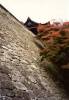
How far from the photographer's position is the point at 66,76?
13.1 metres

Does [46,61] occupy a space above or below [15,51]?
below

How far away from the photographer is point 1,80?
27.0 ft

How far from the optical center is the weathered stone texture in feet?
27.7

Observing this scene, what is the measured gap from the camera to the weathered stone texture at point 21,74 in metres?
8.43

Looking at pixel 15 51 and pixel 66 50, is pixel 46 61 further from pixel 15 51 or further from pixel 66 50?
pixel 15 51

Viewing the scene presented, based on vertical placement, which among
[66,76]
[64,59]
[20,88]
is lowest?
[66,76]

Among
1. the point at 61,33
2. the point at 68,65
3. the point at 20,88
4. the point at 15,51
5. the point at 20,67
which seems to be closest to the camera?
the point at 20,88

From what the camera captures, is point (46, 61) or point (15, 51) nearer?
point (15, 51)

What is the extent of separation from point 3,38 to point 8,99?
4.10 meters

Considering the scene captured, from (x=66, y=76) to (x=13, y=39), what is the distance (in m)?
2.88

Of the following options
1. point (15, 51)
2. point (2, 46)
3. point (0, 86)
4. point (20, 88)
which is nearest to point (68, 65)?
point (15, 51)

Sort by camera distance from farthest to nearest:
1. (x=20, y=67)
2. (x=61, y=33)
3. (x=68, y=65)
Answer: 1. (x=61, y=33)
2. (x=68, y=65)
3. (x=20, y=67)

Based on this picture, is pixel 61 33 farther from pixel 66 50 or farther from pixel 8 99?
pixel 8 99

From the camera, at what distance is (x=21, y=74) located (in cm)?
979
